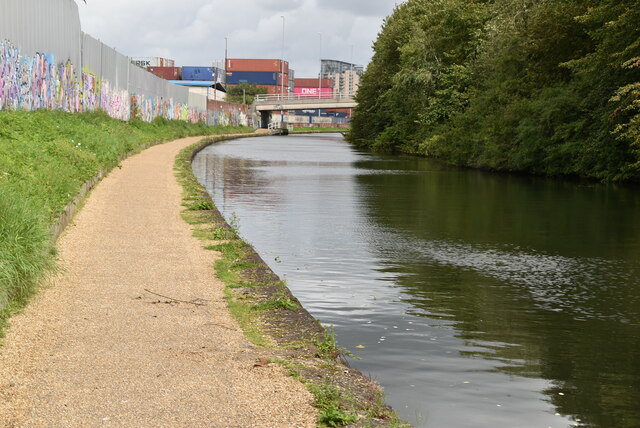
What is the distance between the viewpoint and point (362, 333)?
8953mm

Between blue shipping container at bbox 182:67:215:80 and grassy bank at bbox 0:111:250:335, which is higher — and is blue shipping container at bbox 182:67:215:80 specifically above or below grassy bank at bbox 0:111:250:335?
above

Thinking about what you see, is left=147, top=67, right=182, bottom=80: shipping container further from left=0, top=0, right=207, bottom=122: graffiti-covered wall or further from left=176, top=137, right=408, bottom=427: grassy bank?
left=176, top=137, right=408, bottom=427: grassy bank

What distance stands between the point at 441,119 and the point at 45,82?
24.5 meters

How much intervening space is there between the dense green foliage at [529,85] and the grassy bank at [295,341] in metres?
17.6

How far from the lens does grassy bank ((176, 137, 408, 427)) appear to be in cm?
594

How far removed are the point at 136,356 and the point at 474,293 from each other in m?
5.37

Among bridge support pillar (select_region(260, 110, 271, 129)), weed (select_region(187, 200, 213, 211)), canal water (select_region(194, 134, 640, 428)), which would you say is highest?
bridge support pillar (select_region(260, 110, 271, 129))

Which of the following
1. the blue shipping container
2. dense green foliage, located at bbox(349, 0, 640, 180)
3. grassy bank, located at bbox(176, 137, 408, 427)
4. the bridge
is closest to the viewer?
grassy bank, located at bbox(176, 137, 408, 427)

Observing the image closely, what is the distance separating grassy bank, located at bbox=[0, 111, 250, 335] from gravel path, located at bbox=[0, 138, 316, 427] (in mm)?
287

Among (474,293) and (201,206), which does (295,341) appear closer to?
(474,293)

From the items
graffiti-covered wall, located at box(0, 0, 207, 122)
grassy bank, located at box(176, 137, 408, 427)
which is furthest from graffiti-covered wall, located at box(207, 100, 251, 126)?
grassy bank, located at box(176, 137, 408, 427)

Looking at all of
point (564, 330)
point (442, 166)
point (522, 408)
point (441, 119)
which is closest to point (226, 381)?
point (522, 408)

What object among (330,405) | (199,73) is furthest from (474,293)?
(199,73)

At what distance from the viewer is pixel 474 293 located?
1122 centimetres
